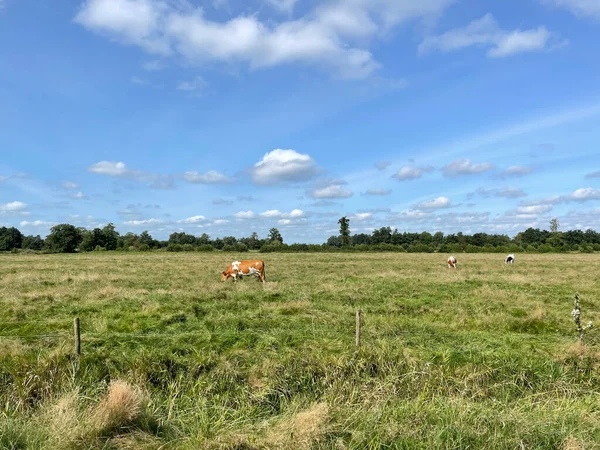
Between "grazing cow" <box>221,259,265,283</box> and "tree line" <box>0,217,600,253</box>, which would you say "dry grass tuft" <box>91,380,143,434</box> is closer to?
"grazing cow" <box>221,259,265,283</box>

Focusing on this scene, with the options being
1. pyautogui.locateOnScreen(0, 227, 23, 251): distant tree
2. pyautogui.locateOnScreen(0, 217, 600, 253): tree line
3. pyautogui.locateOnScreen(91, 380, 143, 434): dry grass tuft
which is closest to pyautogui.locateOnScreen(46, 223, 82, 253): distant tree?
pyautogui.locateOnScreen(0, 217, 600, 253): tree line

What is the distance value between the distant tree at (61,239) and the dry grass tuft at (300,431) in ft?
344

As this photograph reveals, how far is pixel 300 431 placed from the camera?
17.9 ft

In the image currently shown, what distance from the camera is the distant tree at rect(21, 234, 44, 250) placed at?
430 feet

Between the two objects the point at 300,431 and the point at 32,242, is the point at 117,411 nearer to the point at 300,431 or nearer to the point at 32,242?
the point at 300,431

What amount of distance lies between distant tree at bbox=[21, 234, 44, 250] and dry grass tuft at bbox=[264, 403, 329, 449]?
14866 centimetres

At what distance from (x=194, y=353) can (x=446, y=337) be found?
19.6 ft

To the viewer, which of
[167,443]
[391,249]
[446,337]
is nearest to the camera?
[167,443]

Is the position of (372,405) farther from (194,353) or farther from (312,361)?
(194,353)

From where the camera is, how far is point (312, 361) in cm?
830

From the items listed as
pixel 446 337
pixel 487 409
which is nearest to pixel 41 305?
pixel 446 337

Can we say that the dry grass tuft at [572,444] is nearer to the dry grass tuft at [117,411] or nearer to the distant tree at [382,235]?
the dry grass tuft at [117,411]

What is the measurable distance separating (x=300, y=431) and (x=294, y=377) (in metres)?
2.45

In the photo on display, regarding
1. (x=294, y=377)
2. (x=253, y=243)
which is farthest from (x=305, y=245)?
(x=294, y=377)
